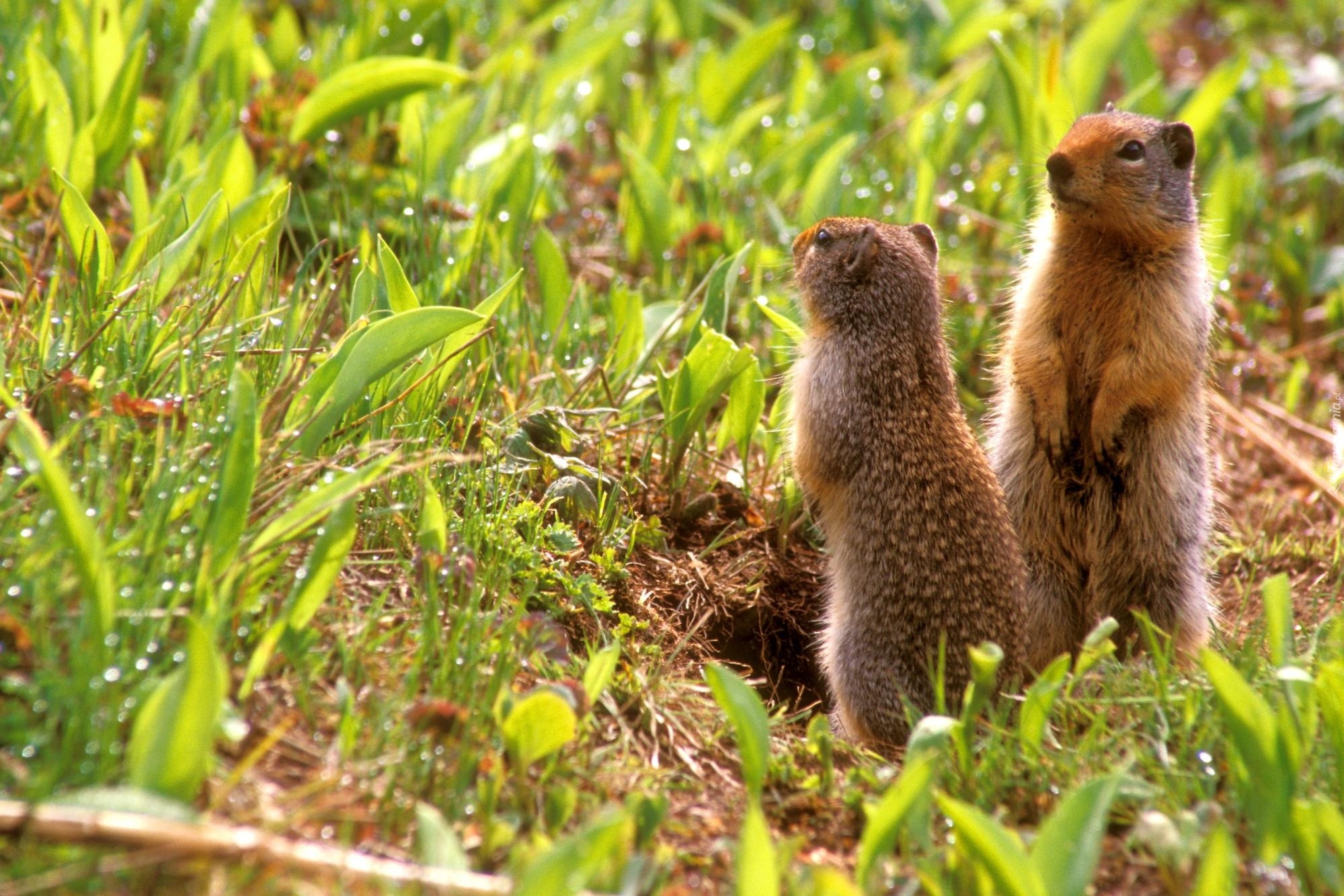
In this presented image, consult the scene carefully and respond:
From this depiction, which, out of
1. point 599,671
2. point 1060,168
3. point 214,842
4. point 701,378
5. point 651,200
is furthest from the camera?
point 651,200

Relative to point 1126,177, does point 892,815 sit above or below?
below

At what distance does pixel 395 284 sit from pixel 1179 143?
2.51m

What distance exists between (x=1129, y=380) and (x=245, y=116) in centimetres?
343

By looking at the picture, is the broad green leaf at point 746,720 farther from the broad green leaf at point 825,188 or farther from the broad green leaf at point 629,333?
the broad green leaf at point 825,188

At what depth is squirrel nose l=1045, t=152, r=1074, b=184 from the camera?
3984mm

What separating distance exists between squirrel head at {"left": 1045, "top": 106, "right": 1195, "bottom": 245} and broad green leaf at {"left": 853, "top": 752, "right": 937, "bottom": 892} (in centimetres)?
215

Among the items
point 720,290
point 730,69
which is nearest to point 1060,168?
point 720,290

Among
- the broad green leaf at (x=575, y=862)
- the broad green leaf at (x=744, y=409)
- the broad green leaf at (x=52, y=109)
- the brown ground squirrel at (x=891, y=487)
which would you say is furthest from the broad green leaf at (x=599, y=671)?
the broad green leaf at (x=52, y=109)

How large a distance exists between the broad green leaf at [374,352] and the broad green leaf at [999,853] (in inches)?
64.7

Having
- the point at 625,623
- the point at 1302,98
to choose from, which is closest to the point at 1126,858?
the point at 625,623

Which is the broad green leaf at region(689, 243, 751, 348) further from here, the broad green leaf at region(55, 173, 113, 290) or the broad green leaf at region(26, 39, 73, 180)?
the broad green leaf at region(26, 39, 73, 180)

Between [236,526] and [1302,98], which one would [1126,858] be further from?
[1302,98]

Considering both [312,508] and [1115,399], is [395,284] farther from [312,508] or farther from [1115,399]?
[1115,399]

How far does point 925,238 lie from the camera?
421 centimetres
